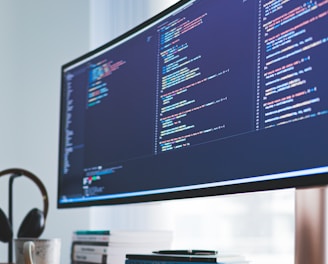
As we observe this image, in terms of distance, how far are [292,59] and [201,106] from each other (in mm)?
240

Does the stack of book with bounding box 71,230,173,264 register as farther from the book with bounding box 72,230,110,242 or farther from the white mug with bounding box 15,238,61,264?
the white mug with bounding box 15,238,61,264

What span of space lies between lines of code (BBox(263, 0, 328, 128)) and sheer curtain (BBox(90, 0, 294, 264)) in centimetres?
75

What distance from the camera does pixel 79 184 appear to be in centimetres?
146

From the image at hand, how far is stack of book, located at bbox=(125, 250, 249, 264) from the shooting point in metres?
0.88

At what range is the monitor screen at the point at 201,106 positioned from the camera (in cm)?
82

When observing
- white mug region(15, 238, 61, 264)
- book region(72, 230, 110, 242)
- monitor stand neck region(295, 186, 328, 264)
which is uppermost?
monitor stand neck region(295, 186, 328, 264)

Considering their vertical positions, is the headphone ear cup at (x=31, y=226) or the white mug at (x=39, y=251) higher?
the headphone ear cup at (x=31, y=226)

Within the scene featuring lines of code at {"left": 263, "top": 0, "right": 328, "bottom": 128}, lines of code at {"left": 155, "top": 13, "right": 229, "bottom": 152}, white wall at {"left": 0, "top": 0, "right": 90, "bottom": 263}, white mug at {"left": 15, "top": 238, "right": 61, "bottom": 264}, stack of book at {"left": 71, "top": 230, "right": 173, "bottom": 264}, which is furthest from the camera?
white wall at {"left": 0, "top": 0, "right": 90, "bottom": 263}

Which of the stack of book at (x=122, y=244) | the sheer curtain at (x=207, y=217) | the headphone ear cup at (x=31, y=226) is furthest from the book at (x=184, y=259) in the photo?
the sheer curtain at (x=207, y=217)

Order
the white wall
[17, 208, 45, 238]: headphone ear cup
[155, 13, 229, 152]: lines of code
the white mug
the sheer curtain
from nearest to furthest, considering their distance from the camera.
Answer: [155, 13, 229, 152]: lines of code → the white mug → [17, 208, 45, 238]: headphone ear cup → the sheer curtain → the white wall

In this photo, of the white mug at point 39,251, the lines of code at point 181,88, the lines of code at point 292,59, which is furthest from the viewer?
the white mug at point 39,251

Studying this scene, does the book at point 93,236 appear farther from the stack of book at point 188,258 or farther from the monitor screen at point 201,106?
the stack of book at point 188,258

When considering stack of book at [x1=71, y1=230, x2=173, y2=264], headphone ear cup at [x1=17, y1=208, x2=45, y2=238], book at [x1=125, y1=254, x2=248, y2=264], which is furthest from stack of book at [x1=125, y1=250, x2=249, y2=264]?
headphone ear cup at [x1=17, y1=208, x2=45, y2=238]

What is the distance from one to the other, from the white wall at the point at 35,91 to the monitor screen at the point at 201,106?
39 centimetres
